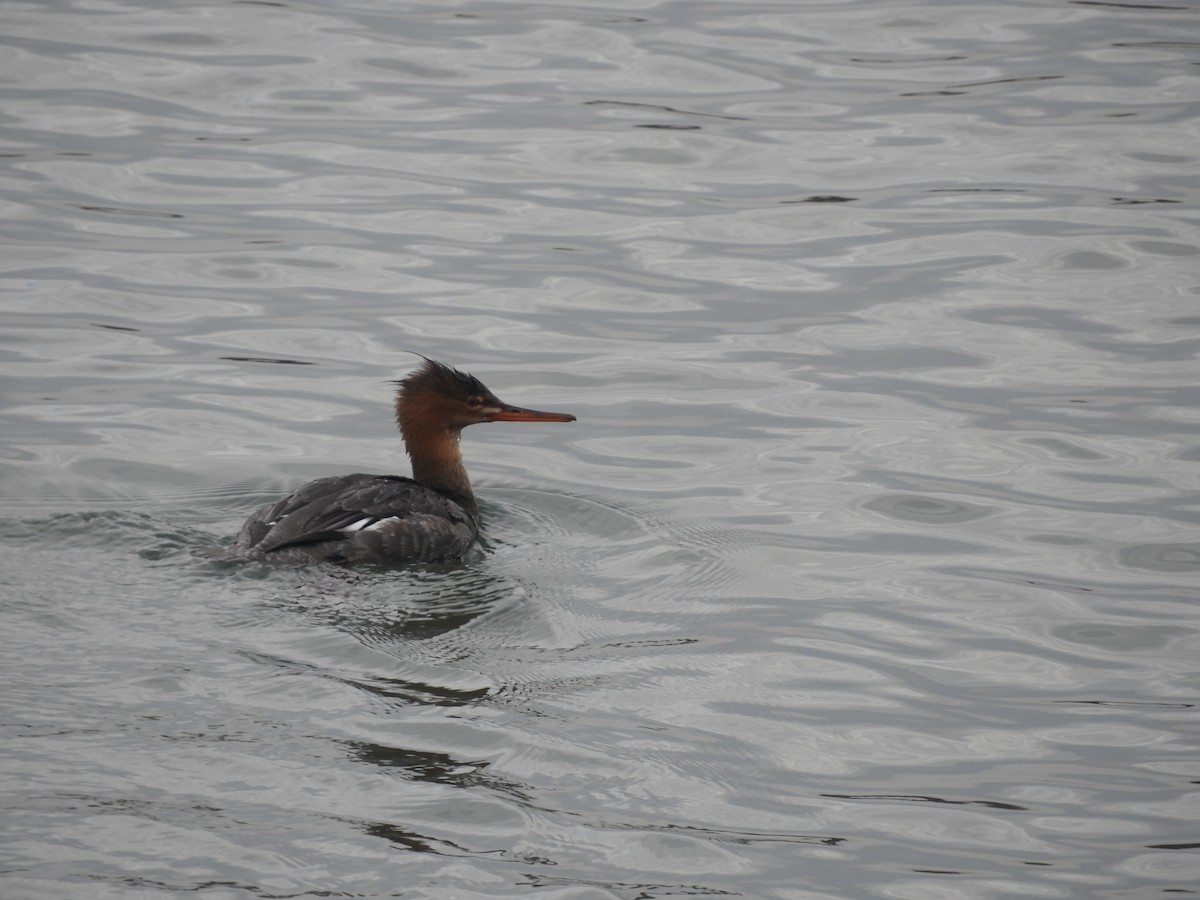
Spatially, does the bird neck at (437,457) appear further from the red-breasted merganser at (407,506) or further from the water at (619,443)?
the water at (619,443)

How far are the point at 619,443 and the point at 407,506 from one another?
196cm

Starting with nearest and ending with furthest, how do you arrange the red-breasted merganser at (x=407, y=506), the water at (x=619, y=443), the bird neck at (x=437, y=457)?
1. the water at (x=619, y=443)
2. the red-breasted merganser at (x=407, y=506)
3. the bird neck at (x=437, y=457)

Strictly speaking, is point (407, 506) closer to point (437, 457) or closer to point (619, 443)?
point (437, 457)

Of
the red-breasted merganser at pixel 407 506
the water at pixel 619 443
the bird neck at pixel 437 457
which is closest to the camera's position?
the water at pixel 619 443

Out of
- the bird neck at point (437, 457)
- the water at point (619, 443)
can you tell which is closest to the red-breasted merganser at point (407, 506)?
the bird neck at point (437, 457)

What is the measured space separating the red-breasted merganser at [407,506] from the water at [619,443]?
0.63 ft

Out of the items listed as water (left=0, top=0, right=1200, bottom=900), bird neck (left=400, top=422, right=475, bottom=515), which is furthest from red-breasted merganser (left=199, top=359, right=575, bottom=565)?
water (left=0, top=0, right=1200, bottom=900)

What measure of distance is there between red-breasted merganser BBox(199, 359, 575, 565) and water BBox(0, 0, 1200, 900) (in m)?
0.19

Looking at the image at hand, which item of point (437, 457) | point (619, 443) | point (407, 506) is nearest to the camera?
point (407, 506)

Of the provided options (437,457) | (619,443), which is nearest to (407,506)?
(437,457)

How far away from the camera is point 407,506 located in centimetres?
828

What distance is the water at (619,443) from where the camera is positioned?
18.4ft

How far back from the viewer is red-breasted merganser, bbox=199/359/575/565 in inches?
308

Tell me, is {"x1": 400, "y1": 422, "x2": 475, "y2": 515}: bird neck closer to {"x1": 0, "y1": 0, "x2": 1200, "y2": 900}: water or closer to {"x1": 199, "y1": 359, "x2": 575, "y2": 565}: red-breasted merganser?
{"x1": 199, "y1": 359, "x2": 575, "y2": 565}: red-breasted merganser
